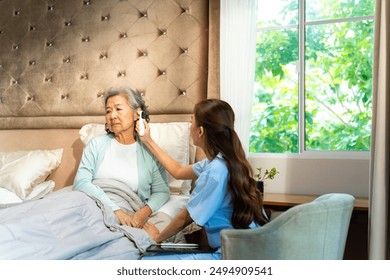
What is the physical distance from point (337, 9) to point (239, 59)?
492mm

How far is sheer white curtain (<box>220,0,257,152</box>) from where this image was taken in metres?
1.91

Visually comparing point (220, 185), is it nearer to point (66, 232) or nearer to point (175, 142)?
point (66, 232)

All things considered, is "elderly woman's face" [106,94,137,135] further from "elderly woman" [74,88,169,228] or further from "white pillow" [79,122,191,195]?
"white pillow" [79,122,191,195]

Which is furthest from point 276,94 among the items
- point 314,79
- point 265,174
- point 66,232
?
point 66,232

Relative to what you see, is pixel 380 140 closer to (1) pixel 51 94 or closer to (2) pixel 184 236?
(2) pixel 184 236

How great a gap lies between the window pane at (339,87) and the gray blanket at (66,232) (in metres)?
0.95

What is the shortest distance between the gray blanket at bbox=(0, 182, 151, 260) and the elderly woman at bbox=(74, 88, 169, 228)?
288mm

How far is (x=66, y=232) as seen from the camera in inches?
51.6

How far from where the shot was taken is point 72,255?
4.15 ft

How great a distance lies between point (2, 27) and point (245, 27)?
137 cm

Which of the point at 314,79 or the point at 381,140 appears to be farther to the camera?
the point at 314,79

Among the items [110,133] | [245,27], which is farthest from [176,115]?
[245,27]

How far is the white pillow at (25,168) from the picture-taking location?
2004mm

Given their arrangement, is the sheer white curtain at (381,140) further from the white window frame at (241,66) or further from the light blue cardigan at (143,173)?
the light blue cardigan at (143,173)
